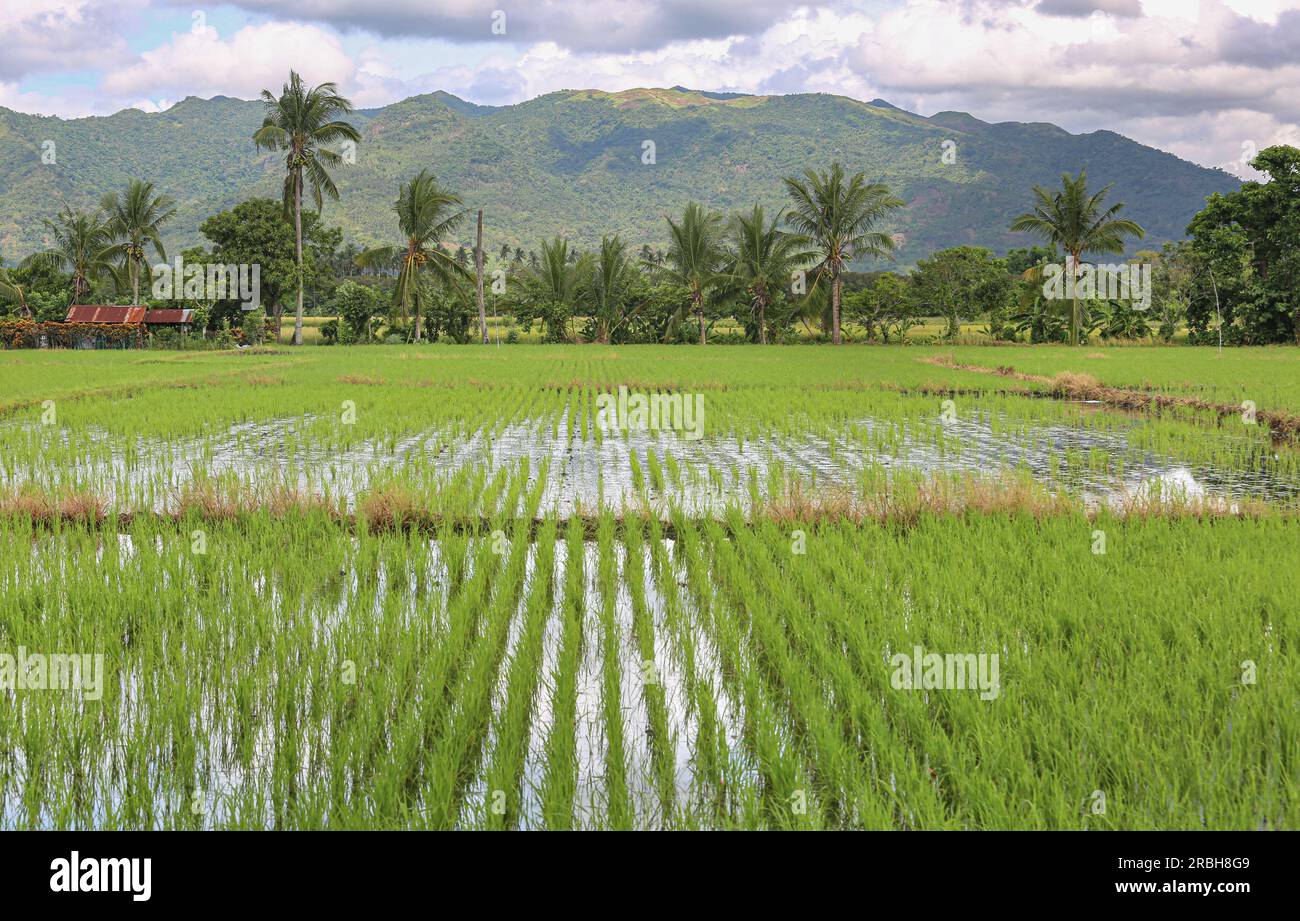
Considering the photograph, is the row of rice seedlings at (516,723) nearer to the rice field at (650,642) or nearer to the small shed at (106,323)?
the rice field at (650,642)

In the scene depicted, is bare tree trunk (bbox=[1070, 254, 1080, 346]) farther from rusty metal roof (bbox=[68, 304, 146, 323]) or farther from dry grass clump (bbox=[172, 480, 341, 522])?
rusty metal roof (bbox=[68, 304, 146, 323])

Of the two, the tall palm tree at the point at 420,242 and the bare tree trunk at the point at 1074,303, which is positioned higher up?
the tall palm tree at the point at 420,242

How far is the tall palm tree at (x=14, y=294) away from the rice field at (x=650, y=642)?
101 feet

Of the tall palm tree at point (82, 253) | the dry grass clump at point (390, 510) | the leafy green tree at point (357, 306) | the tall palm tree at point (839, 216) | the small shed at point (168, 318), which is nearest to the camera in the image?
the dry grass clump at point (390, 510)

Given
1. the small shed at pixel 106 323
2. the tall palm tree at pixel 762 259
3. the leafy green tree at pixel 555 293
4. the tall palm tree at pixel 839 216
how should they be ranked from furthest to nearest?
the leafy green tree at pixel 555 293, the tall palm tree at pixel 762 259, the small shed at pixel 106 323, the tall palm tree at pixel 839 216

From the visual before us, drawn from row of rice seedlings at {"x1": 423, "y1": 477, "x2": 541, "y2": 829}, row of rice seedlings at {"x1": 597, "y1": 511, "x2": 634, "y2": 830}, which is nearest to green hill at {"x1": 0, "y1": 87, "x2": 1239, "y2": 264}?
row of rice seedlings at {"x1": 597, "y1": 511, "x2": 634, "y2": 830}

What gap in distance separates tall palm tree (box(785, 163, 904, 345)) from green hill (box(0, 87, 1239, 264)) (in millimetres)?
53941

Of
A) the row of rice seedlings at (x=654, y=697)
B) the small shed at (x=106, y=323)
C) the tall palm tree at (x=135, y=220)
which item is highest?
the tall palm tree at (x=135, y=220)

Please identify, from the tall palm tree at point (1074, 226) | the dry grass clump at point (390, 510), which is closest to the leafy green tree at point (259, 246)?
the tall palm tree at point (1074, 226)

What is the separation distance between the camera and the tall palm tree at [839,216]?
30203mm
